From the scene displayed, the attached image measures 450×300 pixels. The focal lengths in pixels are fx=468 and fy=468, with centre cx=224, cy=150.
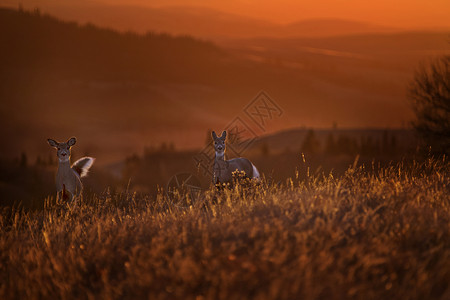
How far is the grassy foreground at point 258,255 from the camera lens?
5.68 metres

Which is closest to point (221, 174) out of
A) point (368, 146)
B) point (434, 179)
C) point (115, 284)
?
point (434, 179)

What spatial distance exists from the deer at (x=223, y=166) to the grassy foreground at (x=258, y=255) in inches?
124

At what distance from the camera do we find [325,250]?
623 cm

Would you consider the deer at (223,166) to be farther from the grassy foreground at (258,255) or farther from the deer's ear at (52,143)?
the deer's ear at (52,143)

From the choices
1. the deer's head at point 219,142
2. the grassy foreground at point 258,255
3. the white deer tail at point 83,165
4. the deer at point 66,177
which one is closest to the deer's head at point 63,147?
the deer at point 66,177

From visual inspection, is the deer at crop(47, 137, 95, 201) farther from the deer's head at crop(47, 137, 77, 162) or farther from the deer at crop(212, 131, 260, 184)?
the deer at crop(212, 131, 260, 184)

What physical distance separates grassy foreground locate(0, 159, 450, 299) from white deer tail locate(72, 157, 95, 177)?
154 inches

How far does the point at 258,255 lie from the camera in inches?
245

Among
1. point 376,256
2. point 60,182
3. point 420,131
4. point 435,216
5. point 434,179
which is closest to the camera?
point 376,256

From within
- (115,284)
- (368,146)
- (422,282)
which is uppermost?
(422,282)

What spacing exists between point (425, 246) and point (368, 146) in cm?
3196

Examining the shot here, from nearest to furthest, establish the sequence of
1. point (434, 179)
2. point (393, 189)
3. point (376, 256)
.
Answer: point (376, 256)
point (393, 189)
point (434, 179)

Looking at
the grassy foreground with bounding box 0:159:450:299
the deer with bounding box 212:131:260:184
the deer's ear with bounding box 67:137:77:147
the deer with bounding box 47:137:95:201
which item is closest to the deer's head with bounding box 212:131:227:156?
the deer with bounding box 212:131:260:184

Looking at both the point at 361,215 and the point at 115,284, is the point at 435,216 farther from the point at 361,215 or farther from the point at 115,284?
the point at 115,284
